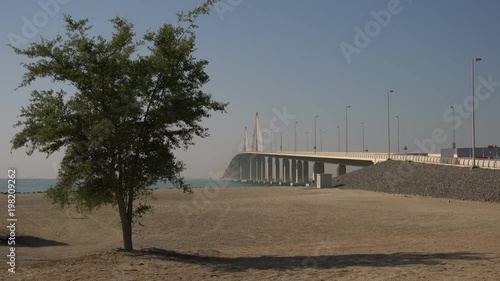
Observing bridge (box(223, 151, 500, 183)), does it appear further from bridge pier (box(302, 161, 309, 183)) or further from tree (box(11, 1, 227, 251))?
tree (box(11, 1, 227, 251))

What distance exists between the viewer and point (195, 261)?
56.4ft

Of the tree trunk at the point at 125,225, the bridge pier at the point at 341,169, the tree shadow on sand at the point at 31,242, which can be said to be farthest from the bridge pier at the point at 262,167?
the tree trunk at the point at 125,225

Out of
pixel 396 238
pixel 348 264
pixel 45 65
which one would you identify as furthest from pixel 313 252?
pixel 45 65

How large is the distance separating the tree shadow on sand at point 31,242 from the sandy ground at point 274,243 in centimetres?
4

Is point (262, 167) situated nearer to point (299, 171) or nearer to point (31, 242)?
point (299, 171)

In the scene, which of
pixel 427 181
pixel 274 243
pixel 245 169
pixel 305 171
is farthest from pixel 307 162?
pixel 274 243

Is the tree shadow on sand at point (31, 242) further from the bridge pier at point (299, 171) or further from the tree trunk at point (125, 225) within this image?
the bridge pier at point (299, 171)

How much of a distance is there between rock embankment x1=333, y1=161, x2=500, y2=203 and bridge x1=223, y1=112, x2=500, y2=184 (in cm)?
193

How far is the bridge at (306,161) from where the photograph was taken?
207 ft

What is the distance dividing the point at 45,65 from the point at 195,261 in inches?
316

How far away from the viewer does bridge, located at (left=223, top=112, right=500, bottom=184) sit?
62.9 m

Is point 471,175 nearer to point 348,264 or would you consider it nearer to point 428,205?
point 428,205

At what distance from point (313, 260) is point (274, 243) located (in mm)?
6699

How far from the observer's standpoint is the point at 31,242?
78.0 feet
